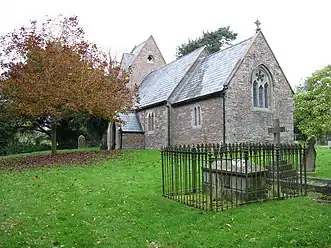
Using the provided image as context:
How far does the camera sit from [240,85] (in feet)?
75.4

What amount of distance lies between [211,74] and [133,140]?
31.9ft

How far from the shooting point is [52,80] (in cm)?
1831

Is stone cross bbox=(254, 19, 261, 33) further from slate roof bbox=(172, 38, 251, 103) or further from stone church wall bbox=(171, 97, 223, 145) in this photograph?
stone church wall bbox=(171, 97, 223, 145)

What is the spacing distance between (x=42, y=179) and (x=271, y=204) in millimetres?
8349

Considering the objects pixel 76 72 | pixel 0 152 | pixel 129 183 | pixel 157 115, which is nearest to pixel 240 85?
pixel 157 115

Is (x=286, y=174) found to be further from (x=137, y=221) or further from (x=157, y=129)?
(x=157, y=129)

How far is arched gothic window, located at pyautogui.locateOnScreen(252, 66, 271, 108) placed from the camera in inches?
955

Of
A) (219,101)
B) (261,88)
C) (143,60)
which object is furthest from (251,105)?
(143,60)

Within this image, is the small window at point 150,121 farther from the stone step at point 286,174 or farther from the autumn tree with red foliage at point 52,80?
the stone step at point 286,174

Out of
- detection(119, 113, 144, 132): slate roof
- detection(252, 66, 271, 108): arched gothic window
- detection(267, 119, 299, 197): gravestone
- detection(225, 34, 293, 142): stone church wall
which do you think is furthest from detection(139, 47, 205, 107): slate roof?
detection(267, 119, 299, 197): gravestone

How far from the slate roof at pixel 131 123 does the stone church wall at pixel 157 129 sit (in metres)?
0.62

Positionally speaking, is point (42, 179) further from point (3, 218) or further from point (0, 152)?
point (0, 152)

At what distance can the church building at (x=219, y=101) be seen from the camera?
2255cm

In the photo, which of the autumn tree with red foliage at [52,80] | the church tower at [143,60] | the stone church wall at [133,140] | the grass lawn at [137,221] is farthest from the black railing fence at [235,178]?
the church tower at [143,60]
